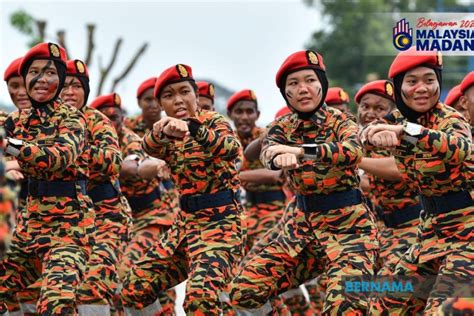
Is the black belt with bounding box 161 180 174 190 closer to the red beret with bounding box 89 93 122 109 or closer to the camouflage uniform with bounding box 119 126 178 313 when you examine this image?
→ the camouflage uniform with bounding box 119 126 178 313

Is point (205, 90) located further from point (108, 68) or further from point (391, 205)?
point (108, 68)

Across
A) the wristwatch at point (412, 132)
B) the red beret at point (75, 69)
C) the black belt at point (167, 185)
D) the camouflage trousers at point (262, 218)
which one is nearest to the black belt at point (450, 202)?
the wristwatch at point (412, 132)

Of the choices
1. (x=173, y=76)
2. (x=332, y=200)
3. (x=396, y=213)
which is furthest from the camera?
(x=396, y=213)

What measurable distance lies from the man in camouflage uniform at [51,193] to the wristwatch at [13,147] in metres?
0.27

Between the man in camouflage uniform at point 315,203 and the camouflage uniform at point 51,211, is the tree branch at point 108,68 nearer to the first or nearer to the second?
the camouflage uniform at point 51,211

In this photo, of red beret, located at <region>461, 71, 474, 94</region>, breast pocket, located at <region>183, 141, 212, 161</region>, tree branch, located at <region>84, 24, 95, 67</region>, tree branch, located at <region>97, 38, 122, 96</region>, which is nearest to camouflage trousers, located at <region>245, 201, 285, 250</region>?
breast pocket, located at <region>183, 141, 212, 161</region>

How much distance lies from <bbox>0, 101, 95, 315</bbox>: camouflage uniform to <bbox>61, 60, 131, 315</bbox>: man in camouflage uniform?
344mm

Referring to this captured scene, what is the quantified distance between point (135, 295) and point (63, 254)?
2.29 feet

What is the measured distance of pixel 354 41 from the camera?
5741 cm

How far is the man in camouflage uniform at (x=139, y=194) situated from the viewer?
1088cm

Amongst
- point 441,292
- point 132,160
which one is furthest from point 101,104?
point 441,292

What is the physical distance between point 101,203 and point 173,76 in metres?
1.69

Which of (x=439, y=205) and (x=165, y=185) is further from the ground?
(x=439, y=205)

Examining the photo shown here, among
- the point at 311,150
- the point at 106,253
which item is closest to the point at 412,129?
the point at 311,150
